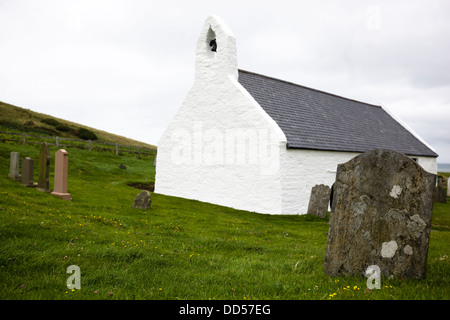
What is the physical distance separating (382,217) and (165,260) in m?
3.29

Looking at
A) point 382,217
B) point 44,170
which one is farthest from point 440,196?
point 44,170

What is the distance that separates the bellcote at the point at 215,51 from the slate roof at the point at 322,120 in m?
1.04

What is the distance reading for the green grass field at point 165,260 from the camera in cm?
395

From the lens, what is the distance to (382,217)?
472 centimetres

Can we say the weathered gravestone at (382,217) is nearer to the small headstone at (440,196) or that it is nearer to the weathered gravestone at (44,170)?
the weathered gravestone at (44,170)

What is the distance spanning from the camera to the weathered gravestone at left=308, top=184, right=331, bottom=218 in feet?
41.7

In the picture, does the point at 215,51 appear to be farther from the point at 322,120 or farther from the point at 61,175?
the point at 61,175

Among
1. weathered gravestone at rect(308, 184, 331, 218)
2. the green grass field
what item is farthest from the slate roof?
the green grass field

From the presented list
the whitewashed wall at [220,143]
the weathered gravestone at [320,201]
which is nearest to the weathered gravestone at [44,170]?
the whitewashed wall at [220,143]

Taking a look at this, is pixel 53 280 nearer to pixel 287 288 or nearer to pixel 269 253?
pixel 287 288

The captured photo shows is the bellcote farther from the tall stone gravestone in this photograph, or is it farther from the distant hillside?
the distant hillside

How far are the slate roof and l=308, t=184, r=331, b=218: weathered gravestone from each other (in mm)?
1999

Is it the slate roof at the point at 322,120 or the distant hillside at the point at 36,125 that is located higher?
the distant hillside at the point at 36,125

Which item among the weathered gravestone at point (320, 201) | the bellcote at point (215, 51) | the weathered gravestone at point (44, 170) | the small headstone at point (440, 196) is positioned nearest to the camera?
the weathered gravestone at point (44, 170)
